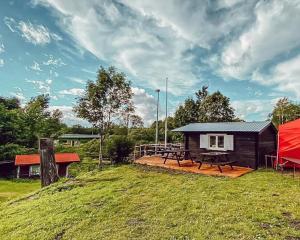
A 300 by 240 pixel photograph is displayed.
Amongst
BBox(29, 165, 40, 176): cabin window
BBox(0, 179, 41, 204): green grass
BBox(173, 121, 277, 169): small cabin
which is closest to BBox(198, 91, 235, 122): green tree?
BBox(173, 121, 277, 169): small cabin

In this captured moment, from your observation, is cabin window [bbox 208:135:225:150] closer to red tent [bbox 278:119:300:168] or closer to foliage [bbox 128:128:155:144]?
red tent [bbox 278:119:300:168]

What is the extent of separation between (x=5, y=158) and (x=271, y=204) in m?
30.9

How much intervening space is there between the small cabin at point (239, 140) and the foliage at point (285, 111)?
25.9m

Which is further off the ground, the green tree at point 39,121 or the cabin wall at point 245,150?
the green tree at point 39,121

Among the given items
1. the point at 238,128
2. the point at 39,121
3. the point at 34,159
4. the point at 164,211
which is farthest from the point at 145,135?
the point at 164,211

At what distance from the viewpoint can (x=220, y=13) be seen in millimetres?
11609

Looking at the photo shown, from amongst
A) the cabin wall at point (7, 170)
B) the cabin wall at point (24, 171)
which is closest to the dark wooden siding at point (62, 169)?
the cabin wall at point (24, 171)

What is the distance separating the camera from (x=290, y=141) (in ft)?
39.5

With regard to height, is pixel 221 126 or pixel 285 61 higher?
pixel 285 61

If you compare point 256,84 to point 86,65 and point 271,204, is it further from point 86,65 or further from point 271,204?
point 271,204

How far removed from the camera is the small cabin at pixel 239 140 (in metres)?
12.7

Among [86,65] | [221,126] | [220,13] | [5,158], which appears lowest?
[5,158]

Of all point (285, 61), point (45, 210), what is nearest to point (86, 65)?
point (45, 210)

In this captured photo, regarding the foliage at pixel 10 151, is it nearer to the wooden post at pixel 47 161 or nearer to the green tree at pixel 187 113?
the green tree at pixel 187 113
